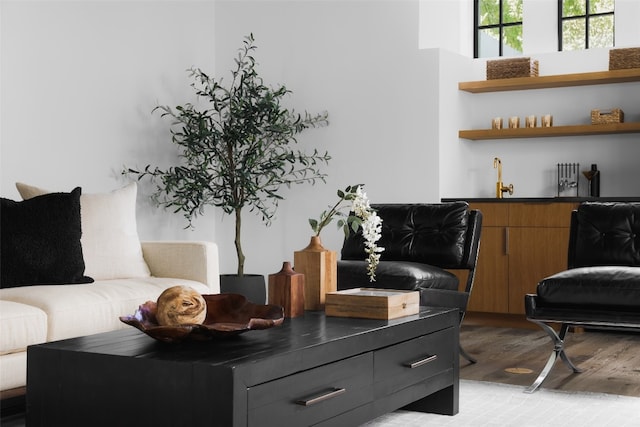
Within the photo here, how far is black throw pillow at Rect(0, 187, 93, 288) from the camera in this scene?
3596 mm

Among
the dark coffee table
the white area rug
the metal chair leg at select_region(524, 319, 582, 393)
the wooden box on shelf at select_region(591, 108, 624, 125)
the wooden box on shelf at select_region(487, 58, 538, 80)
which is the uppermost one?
the wooden box on shelf at select_region(487, 58, 538, 80)

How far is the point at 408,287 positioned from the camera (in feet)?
13.0

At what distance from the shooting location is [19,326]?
3041mm

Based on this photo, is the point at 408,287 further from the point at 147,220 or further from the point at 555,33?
the point at 555,33

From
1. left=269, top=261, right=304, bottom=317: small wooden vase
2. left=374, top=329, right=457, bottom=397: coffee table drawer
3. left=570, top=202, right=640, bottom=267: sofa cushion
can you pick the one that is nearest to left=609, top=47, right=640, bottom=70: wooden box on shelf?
left=570, top=202, right=640, bottom=267: sofa cushion

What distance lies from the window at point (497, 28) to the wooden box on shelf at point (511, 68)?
1.26 ft

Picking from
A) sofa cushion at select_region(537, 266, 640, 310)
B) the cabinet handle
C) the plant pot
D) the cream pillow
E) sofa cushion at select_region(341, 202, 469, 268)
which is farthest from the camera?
the plant pot

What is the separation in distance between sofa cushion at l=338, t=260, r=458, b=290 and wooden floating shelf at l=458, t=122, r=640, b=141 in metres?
2.24

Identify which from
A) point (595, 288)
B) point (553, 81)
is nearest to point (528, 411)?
point (595, 288)

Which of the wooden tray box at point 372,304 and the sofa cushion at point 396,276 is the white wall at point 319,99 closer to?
the sofa cushion at point 396,276

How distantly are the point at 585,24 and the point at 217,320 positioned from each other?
4.62m

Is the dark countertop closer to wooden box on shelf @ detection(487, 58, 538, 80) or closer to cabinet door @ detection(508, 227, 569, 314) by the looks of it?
cabinet door @ detection(508, 227, 569, 314)

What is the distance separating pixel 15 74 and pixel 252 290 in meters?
2.16

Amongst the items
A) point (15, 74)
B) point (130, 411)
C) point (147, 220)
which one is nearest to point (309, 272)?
point (130, 411)
